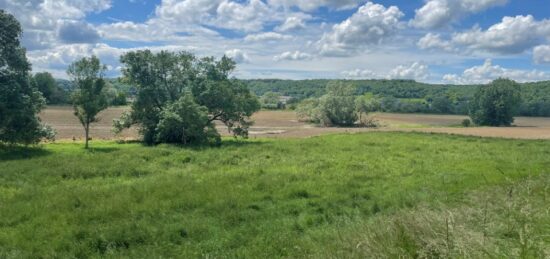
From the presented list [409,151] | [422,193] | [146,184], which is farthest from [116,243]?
[409,151]

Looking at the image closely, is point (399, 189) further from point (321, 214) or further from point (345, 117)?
point (345, 117)

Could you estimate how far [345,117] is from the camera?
83.1 metres

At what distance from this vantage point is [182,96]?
1688 inches

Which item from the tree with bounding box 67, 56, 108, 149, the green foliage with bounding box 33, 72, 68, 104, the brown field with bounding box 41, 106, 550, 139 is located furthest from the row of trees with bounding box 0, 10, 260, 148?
the green foliage with bounding box 33, 72, 68, 104

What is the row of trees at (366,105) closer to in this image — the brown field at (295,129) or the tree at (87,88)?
the brown field at (295,129)

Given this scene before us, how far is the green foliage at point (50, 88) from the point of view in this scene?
106 meters

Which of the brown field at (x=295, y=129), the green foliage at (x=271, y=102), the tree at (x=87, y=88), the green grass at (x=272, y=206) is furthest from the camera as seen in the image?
the green foliage at (x=271, y=102)

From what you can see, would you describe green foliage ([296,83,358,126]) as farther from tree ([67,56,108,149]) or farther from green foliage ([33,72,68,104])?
green foliage ([33,72,68,104])

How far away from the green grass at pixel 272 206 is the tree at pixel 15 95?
126 inches

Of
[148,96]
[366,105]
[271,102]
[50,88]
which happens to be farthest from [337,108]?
[50,88]

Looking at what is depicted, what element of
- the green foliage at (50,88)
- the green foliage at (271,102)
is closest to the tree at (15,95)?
the green foliage at (50,88)

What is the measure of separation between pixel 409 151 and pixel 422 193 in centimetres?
1801

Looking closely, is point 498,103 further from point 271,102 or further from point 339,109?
point 271,102

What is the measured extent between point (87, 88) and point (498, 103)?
76.0 meters
